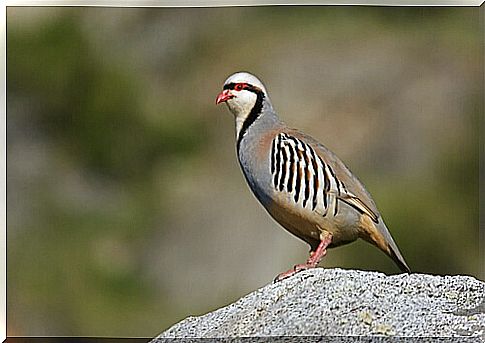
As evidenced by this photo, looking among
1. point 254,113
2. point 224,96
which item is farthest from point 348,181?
point 224,96

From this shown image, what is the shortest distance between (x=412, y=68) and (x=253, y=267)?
0.91 meters

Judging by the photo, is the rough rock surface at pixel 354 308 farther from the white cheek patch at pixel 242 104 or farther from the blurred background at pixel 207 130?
the white cheek patch at pixel 242 104

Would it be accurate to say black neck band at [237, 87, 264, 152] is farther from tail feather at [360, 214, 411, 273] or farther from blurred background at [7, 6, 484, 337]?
tail feather at [360, 214, 411, 273]

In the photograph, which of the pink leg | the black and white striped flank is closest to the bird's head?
the black and white striped flank

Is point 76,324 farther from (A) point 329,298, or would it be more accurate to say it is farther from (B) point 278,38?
(B) point 278,38

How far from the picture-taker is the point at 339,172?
10.4ft

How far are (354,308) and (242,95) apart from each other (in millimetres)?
833

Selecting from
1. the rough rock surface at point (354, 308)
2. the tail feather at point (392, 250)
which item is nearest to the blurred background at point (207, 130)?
the tail feather at point (392, 250)

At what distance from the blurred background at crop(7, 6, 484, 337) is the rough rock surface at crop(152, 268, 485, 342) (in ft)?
0.54

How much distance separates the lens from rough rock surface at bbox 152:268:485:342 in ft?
9.30

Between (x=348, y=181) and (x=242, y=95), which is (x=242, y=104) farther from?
(x=348, y=181)

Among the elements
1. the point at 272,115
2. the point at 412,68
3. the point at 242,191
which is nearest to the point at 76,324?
the point at 242,191

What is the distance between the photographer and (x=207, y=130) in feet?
10.7

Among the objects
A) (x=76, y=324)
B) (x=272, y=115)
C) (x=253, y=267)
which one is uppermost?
(x=272, y=115)
